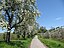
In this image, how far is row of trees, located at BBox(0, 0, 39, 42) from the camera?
114ft

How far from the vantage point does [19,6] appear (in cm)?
3512

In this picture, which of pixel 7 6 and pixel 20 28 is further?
pixel 20 28

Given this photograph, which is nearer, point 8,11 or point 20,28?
point 8,11

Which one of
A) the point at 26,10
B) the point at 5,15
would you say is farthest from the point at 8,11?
the point at 26,10

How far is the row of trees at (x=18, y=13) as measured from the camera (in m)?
34.6

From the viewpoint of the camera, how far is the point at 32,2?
36281 mm

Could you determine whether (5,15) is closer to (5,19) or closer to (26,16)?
(5,19)

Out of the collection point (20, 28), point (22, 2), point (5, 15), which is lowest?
point (20, 28)

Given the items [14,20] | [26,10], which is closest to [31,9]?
[26,10]

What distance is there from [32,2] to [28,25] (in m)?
4.21

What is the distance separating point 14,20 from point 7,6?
10.2 feet

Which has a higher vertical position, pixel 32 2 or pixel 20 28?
pixel 32 2

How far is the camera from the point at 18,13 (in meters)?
35.2

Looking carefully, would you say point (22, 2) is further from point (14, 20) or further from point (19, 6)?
point (14, 20)
